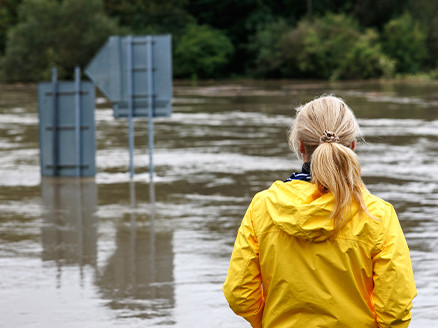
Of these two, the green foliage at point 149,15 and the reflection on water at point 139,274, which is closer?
the reflection on water at point 139,274

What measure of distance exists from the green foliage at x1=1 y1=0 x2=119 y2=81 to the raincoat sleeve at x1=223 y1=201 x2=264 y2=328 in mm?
57718

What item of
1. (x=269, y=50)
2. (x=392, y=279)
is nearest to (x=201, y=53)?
(x=269, y=50)

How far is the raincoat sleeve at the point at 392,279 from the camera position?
2957 mm

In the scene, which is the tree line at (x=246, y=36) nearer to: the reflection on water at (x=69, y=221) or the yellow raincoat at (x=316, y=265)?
the reflection on water at (x=69, y=221)

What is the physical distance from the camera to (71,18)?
6134 cm

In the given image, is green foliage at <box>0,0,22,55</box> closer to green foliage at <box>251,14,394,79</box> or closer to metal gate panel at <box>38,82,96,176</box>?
green foliage at <box>251,14,394,79</box>

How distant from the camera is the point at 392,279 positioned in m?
2.96

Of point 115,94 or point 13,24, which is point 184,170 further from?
point 13,24

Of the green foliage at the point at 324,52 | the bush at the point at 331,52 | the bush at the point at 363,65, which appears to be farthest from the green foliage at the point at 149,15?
the bush at the point at 363,65

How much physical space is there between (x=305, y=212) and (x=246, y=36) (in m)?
70.2

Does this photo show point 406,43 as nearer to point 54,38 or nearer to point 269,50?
point 269,50

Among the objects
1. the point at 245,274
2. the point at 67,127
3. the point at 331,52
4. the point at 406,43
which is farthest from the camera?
the point at 406,43

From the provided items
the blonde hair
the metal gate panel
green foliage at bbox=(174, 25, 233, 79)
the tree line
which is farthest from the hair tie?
green foliage at bbox=(174, 25, 233, 79)

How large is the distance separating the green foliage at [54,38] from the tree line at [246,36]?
0.07m
